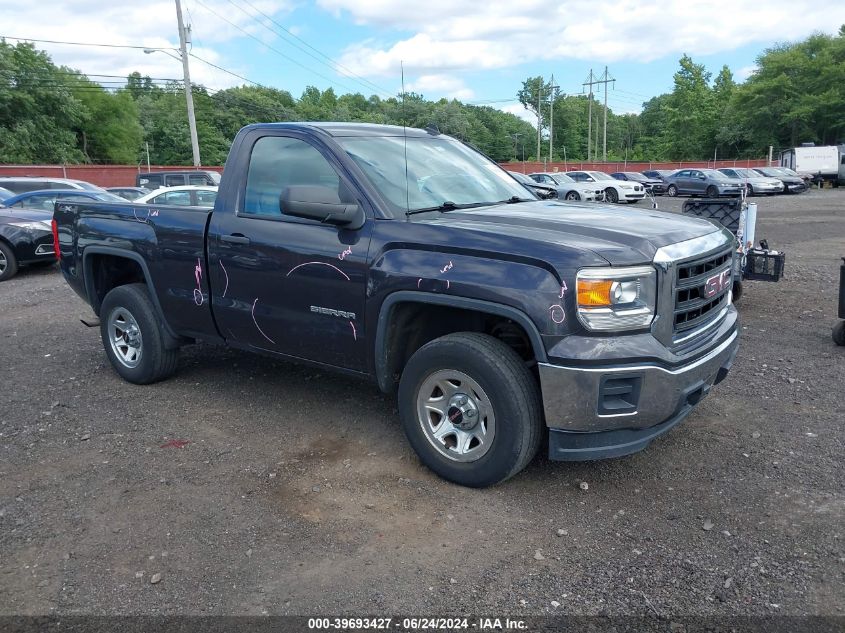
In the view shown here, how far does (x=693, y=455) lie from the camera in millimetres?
4242

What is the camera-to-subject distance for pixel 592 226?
3766 mm

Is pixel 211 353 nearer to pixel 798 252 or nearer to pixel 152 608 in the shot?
pixel 152 608

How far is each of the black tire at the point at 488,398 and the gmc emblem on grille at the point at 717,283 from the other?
1112 mm

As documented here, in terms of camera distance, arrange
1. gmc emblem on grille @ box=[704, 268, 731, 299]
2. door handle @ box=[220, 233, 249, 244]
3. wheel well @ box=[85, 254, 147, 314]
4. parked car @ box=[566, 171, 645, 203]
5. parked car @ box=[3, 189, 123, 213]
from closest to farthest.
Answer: gmc emblem on grille @ box=[704, 268, 731, 299], door handle @ box=[220, 233, 249, 244], wheel well @ box=[85, 254, 147, 314], parked car @ box=[3, 189, 123, 213], parked car @ box=[566, 171, 645, 203]

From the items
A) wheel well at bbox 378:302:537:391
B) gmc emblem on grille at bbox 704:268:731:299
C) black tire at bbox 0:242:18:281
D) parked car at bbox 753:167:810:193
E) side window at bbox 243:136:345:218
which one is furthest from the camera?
parked car at bbox 753:167:810:193

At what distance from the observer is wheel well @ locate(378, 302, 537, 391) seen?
397cm

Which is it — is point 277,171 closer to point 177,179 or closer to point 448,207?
point 448,207

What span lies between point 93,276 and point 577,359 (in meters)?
4.44

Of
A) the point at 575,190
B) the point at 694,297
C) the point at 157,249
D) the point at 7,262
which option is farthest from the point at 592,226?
the point at 575,190

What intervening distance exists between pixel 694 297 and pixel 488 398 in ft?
4.03

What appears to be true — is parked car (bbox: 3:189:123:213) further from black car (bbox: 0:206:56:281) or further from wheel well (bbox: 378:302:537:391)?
wheel well (bbox: 378:302:537:391)

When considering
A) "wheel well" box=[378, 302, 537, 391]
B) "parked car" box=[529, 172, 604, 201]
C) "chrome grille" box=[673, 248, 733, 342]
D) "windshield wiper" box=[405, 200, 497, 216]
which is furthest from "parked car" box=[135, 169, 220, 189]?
"chrome grille" box=[673, 248, 733, 342]

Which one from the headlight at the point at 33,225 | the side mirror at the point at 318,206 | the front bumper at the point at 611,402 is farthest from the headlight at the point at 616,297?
the headlight at the point at 33,225

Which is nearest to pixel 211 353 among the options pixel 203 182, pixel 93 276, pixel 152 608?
pixel 93 276
